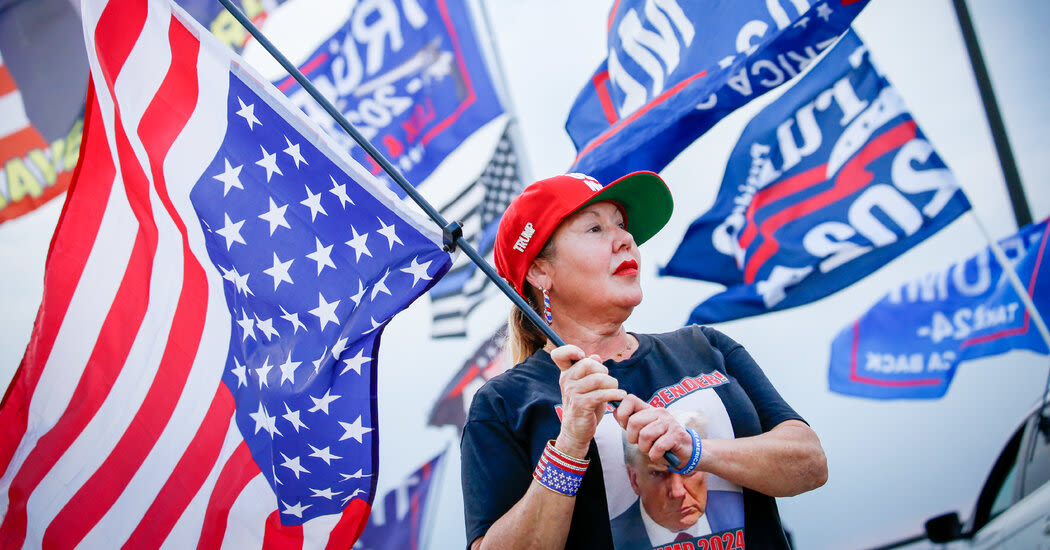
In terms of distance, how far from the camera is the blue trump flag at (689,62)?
374 cm

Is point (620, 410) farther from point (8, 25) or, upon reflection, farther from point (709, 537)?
point (8, 25)

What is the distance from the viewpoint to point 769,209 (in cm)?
543

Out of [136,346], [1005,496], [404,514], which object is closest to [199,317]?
[136,346]

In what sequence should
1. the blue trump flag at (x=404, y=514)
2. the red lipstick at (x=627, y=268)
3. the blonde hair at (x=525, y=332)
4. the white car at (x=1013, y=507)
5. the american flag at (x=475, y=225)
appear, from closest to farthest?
the red lipstick at (x=627, y=268), the blonde hair at (x=525, y=332), the white car at (x=1013, y=507), the american flag at (x=475, y=225), the blue trump flag at (x=404, y=514)

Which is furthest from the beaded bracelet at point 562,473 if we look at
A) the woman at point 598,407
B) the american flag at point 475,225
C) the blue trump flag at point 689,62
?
the american flag at point 475,225

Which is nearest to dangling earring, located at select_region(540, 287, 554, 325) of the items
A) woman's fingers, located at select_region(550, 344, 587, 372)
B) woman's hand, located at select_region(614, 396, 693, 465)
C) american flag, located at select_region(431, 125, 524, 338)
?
woman's fingers, located at select_region(550, 344, 587, 372)

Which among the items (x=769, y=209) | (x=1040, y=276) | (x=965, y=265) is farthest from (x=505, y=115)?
(x=1040, y=276)

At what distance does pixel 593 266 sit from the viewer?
2068mm

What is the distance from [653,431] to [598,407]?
0.13 meters

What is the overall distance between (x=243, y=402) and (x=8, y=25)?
672 cm

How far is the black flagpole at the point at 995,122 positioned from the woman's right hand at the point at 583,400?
4809 mm

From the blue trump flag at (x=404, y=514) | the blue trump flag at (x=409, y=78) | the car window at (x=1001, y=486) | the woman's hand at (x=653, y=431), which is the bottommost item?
the car window at (x=1001, y=486)

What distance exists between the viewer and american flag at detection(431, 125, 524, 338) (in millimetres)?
6484

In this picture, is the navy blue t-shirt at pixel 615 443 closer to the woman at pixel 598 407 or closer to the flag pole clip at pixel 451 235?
the woman at pixel 598 407
